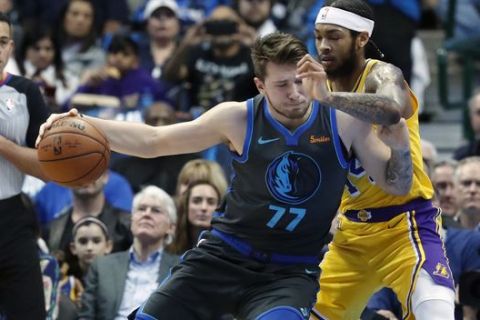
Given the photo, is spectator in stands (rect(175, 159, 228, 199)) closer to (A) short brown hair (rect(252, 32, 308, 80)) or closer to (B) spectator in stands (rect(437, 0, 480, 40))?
(A) short brown hair (rect(252, 32, 308, 80))

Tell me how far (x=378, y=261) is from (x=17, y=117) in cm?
221

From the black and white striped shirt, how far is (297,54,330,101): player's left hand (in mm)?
1945

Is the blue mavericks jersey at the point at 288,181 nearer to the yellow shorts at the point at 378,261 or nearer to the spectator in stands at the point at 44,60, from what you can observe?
the yellow shorts at the point at 378,261

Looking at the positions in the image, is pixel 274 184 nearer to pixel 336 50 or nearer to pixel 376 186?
pixel 376 186

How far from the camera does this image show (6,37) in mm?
7211

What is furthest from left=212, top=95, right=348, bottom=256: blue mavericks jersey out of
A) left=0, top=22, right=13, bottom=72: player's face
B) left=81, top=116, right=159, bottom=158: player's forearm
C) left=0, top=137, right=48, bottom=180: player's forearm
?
left=0, top=22, right=13, bottom=72: player's face

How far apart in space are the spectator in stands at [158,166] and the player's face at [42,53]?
6.75 feet

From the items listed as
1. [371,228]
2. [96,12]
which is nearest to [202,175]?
[371,228]

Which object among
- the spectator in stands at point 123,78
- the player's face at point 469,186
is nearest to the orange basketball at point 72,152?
the player's face at point 469,186

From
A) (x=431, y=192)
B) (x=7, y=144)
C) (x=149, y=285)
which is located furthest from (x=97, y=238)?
(x=431, y=192)

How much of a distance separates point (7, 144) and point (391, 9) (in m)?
6.14

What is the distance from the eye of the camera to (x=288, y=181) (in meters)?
6.31

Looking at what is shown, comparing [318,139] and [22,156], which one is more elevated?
[318,139]

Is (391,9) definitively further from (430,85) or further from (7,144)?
(7,144)
